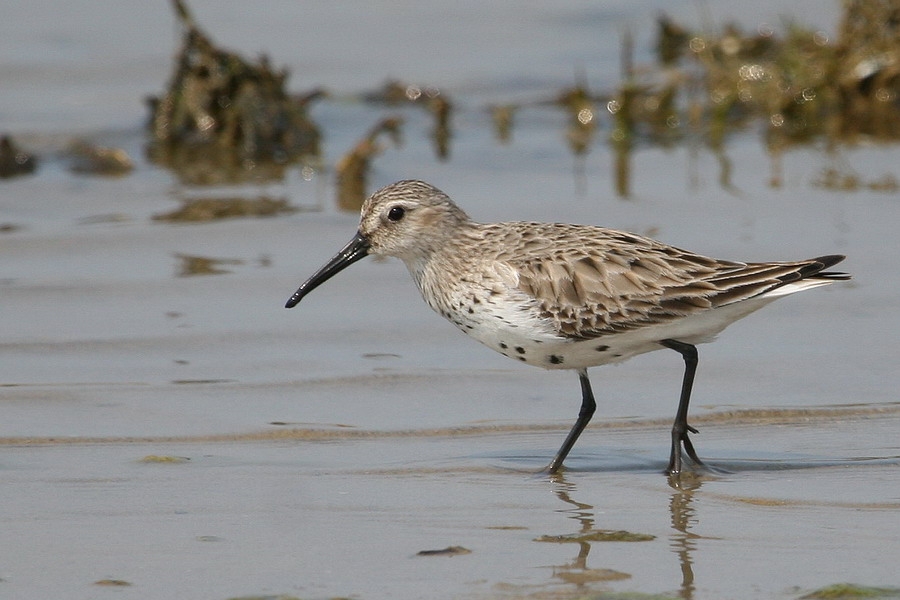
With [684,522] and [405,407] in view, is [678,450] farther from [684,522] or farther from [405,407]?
[405,407]

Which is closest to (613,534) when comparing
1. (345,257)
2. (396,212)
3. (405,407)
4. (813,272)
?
(813,272)

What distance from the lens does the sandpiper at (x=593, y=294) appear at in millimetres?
6246

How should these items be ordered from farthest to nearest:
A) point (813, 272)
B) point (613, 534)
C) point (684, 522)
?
point (813, 272)
point (684, 522)
point (613, 534)

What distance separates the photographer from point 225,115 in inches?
502

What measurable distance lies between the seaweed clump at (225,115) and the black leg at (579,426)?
611 cm

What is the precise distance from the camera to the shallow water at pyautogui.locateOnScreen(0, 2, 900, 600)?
511 centimetres

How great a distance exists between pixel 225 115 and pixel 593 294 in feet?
23.3

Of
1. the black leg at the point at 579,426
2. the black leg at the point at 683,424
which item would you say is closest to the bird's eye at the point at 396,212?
the black leg at the point at 579,426

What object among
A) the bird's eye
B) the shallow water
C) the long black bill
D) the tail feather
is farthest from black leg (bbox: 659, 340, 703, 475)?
the long black bill

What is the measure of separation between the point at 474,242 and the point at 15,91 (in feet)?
29.5

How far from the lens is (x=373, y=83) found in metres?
14.8

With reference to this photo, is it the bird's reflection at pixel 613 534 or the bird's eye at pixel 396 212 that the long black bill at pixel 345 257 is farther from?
the bird's reflection at pixel 613 534

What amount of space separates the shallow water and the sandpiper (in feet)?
1.69

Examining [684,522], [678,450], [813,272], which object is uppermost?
[813,272]
